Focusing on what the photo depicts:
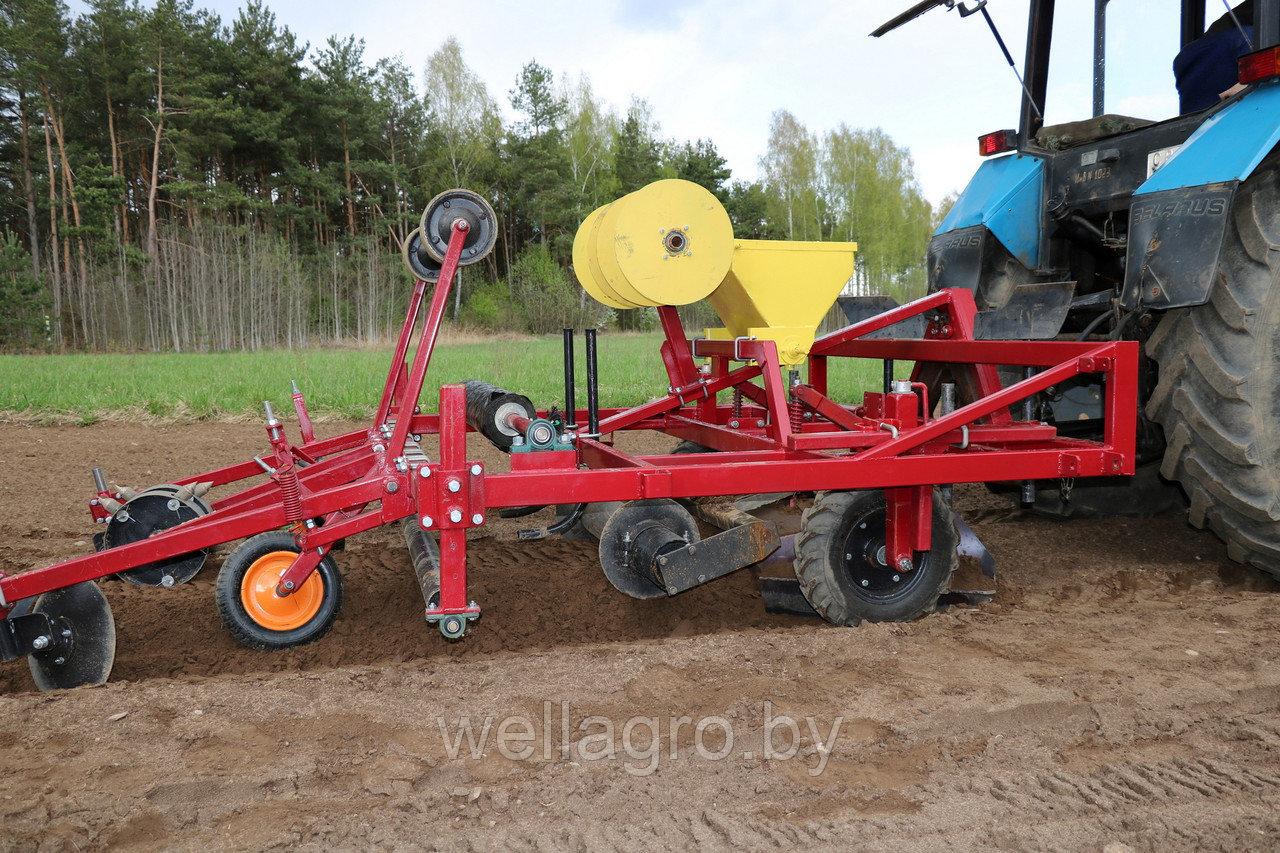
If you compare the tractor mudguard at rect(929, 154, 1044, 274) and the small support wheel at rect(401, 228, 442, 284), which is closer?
the small support wheel at rect(401, 228, 442, 284)

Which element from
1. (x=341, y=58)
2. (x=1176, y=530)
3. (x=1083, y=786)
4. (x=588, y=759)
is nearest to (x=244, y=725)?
(x=588, y=759)

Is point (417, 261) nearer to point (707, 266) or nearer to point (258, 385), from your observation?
point (707, 266)

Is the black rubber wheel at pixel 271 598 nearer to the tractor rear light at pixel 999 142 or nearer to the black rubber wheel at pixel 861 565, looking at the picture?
the black rubber wheel at pixel 861 565

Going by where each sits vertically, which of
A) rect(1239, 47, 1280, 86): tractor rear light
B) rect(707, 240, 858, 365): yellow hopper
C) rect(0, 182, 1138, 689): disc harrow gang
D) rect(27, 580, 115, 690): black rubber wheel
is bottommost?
rect(27, 580, 115, 690): black rubber wheel

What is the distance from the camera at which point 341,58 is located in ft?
99.4

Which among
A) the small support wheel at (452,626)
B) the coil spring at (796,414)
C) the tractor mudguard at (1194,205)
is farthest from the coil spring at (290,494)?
the tractor mudguard at (1194,205)

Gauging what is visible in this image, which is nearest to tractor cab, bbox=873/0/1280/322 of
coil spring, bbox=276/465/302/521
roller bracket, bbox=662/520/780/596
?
roller bracket, bbox=662/520/780/596

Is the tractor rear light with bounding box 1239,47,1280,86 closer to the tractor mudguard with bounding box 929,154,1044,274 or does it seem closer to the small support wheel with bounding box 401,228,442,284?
the tractor mudguard with bounding box 929,154,1044,274

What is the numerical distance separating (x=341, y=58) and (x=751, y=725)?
108 feet

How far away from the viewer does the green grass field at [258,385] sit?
876 cm

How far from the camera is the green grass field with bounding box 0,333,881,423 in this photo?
876cm

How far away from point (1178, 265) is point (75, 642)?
3.75 metres

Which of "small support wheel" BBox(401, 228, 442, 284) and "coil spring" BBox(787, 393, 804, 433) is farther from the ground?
"small support wheel" BBox(401, 228, 442, 284)

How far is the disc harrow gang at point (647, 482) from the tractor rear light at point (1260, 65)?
3.49 ft
